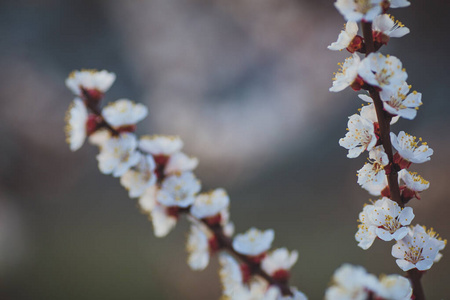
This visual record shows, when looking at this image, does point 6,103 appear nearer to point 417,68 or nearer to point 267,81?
point 267,81

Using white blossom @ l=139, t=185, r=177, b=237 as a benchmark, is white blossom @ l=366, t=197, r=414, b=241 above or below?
below

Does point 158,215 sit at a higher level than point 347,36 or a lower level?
lower

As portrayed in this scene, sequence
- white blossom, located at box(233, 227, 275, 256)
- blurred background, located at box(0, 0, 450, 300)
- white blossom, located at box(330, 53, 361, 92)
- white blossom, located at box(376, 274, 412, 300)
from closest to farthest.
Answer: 1. white blossom, located at box(376, 274, 412, 300)
2. white blossom, located at box(330, 53, 361, 92)
3. white blossom, located at box(233, 227, 275, 256)
4. blurred background, located at box(0, 0, 450, 300)

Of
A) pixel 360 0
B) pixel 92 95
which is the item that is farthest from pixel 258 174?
pixel 360 0

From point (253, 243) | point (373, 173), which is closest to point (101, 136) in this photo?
point (253, 243)

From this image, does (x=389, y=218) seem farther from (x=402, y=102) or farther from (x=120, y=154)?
(x=120, y=154)

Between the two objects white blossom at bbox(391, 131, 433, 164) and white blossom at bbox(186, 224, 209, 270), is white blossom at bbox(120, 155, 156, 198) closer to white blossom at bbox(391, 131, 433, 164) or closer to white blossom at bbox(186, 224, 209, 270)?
white blossom at bbox(186, 224, 209, 270)

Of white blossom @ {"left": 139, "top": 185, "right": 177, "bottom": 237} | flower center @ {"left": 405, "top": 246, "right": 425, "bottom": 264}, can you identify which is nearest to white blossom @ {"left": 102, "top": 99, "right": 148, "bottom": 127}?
white blossom @ {"left": 139, "top": 185, "right": 177, "bottom": 237}
